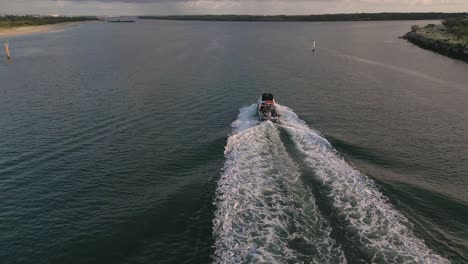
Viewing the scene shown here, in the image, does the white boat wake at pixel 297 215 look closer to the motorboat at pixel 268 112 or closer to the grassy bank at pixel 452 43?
the motorboat at pixel 268 112

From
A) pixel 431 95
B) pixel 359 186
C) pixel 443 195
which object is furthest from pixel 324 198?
pixel 431 95

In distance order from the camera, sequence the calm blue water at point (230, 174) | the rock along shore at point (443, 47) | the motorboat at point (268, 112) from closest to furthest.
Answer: the calm blue water at point (230, 174) → the motorboat at point (268, 112) → the rock along shore at point (443, 47)

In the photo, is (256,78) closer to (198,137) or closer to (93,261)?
(198,137)

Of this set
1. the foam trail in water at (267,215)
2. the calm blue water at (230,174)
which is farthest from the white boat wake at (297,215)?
the calm blue water at (230,174)

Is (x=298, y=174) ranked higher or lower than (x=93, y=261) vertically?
higher

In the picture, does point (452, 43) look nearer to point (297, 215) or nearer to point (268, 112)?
point (268, 112)

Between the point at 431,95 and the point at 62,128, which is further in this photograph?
the point at 431,95
